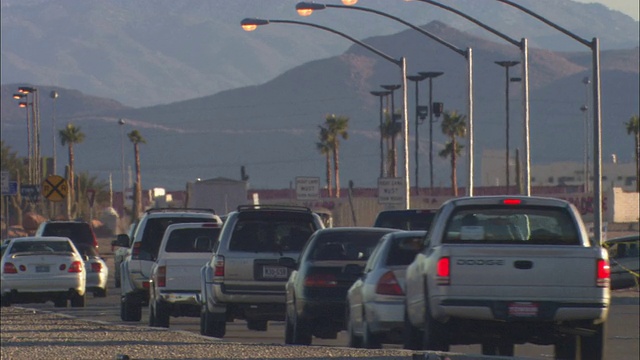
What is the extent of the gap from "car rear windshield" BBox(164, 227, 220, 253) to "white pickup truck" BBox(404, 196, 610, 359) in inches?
374

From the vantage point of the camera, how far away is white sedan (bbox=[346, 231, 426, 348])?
18.6 metres

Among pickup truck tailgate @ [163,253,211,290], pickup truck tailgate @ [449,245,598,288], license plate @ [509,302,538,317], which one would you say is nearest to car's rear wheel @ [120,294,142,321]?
pickup truck tailgate @ [163,253,211,290]

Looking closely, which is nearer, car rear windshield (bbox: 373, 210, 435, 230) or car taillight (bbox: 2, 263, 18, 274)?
car rear windshield (bbox: 373, 210, 435, 230)

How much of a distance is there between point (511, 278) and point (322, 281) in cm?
A: 546

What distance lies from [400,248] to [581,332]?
3.39m

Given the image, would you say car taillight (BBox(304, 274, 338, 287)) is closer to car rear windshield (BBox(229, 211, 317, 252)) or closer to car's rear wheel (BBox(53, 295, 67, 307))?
car rear windshield (BBox(229, 211, 317, 252))

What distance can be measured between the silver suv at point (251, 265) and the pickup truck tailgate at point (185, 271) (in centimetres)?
222

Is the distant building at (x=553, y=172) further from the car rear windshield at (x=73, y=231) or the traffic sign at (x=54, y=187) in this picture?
the car rear windshield at (x=73, y=231)

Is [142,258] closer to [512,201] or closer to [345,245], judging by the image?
[345,245]

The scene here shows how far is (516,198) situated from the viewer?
53.4 feet

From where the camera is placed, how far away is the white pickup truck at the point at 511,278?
15719mm

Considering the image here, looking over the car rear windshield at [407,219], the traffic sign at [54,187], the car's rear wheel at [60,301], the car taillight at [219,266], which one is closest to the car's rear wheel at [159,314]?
the car taillight at [219,266]

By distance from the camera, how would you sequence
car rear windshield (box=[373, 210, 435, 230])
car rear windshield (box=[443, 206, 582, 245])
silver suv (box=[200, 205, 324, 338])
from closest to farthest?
car rear windshield (box=[443, 206, 582, 245]) < silver suv (box=[200, 205, 324, 338]) < car rear windshield (box=[373, 210, 435, 230])

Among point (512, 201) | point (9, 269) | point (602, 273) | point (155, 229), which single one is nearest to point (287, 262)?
point (512, 201)
